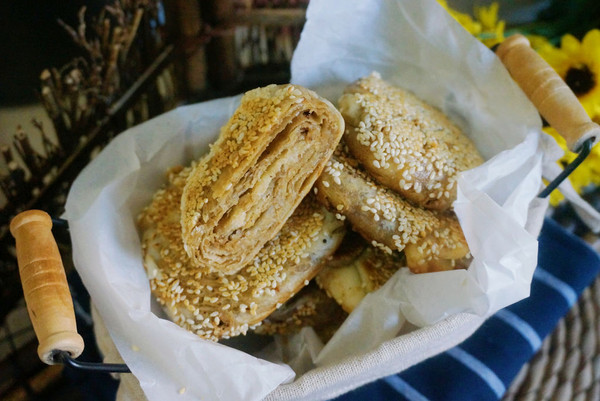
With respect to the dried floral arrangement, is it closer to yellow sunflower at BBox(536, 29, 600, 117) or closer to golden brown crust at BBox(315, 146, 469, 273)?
golden brown crust at BBox(315, 146, 469, 273)

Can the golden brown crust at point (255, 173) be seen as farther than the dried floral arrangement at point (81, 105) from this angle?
No

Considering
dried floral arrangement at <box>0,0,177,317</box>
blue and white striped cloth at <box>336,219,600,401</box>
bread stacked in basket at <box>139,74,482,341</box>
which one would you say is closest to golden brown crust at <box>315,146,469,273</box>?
bread stacked in basket at <box>139,74,482,341</box>

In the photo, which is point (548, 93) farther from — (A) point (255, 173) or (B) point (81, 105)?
(B) point (81, 105)

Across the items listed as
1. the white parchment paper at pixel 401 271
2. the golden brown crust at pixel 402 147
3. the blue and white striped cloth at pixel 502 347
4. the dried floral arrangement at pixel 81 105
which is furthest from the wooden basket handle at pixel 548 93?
the dried floral arrangement at pixel 81 105

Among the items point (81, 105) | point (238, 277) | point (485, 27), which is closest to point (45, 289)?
point (238, 277)

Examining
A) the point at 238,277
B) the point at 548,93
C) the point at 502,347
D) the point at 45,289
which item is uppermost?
the point at 548,93

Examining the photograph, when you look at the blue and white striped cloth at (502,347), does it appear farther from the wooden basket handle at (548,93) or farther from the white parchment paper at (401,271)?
the wooden basket handle at (548,93)

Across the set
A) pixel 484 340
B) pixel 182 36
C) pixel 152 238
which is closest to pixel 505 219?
pixel 484 340
